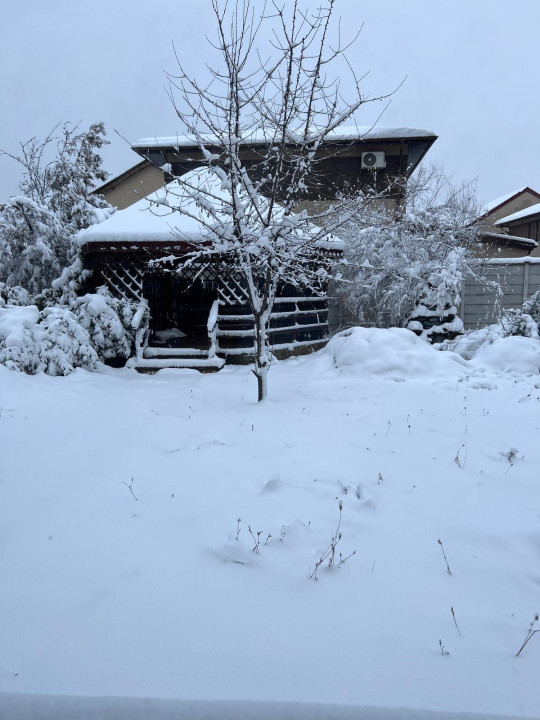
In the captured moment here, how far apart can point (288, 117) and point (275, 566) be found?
407 centimetres

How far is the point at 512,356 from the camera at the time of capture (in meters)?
7.20

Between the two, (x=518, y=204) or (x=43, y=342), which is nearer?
(x=43, y=342)

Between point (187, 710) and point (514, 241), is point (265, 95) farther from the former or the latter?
point (514, 241)

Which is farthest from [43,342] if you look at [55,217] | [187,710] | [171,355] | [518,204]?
[518,204]

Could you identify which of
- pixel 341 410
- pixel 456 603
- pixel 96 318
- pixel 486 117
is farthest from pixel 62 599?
pixel 486 117

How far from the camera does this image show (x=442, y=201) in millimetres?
15469

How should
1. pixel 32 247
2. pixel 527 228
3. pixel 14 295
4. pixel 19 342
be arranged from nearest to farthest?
pixel 19 342 < pixel 14 295 < pixel 32 247 < pixel 527 228

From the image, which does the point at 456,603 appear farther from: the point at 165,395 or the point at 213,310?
the point at 213,310

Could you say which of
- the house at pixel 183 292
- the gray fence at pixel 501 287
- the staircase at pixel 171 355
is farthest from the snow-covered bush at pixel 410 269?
the staircase at pixel 171 355

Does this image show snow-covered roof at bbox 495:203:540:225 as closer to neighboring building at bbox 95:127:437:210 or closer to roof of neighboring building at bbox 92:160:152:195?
neighboring building at bbox 95:127:437:210

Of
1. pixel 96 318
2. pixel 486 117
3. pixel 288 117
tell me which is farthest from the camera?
pixel 486 117

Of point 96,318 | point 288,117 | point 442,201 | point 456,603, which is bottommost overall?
point 456,603

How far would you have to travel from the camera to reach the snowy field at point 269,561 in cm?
170

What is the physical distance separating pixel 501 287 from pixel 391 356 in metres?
5.29
